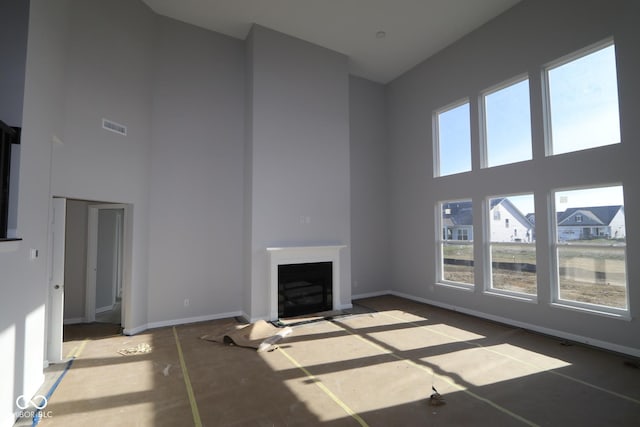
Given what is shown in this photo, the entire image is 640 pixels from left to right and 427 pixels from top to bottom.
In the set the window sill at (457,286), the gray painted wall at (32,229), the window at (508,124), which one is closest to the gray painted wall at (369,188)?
the window sill at (457,286)

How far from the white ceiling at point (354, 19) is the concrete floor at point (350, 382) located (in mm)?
5130

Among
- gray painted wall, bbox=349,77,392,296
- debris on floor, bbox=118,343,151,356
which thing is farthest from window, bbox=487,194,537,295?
debris on floor, bbox=118,343,151,356

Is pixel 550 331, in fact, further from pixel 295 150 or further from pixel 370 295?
pixel 295 150

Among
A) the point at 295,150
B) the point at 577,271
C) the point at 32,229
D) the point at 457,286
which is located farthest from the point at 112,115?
the point at 577,271

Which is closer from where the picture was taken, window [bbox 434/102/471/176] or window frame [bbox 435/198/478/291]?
window [bbox 434/102/471/176]

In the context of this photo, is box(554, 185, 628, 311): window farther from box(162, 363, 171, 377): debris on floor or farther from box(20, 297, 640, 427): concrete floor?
box(162, 363, 171, 377): debris on floor

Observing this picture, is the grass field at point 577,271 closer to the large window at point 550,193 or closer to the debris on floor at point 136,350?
the large window at point 550,193

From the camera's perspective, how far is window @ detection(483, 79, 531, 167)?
17.3 feet

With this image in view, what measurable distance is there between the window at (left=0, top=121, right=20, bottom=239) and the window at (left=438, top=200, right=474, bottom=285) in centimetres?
632

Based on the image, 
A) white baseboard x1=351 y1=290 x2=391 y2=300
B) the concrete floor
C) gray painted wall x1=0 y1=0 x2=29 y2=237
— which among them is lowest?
the concrete floor

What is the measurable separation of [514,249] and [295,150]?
411cm

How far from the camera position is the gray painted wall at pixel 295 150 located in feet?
18.6

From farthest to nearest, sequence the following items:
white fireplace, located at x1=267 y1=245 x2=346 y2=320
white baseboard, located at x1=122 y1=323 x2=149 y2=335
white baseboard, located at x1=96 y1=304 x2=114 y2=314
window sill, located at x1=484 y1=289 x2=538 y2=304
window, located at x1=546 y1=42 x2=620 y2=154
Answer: white baseboard, located at x1=96 y1=304 x2=114 y2=314, white fireplace, located at x1=267 y1=245 x2=346 y2=320, window sill, located at x1=484 y1=289 x2=538 y2=304, white baseboard, located at x1=122 y1=323 x2=149 y2=335, window, located at x1=546 y1=42 x2=620 y2=154

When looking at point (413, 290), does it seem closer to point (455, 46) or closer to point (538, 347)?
point (538, 347)
